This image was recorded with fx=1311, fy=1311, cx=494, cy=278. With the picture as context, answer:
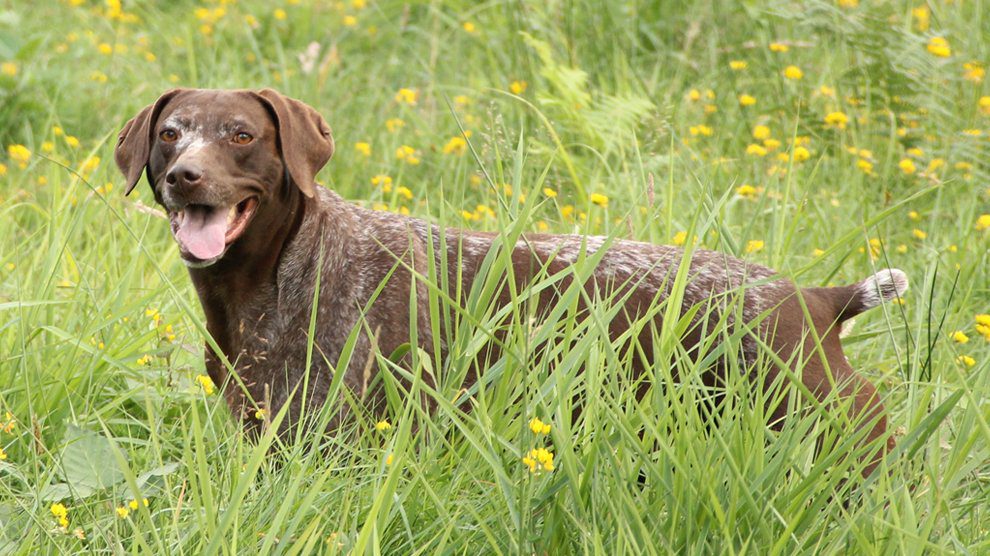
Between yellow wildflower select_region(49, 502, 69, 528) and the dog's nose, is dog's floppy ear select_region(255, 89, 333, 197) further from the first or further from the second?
yellow wildflower select_region(49, 502, 69, 528)

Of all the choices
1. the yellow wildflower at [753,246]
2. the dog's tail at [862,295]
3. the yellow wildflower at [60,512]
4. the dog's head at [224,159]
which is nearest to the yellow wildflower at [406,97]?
the yellow wildflower at [753,246]

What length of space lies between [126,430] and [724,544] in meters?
2.07

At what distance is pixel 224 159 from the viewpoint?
3.74 meters

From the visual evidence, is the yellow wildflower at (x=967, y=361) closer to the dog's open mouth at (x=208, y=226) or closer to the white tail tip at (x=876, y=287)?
the white tail tip at (x=876, y=287)

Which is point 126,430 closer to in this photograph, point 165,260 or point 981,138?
point 165,260

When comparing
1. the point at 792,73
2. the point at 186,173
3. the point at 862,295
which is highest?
the point at 186,173

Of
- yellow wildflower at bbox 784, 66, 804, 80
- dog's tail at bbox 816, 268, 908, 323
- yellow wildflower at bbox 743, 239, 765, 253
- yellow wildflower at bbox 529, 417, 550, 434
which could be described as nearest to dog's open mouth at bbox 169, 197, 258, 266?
yellow wildflower at bbox 529, 417, 550, 434

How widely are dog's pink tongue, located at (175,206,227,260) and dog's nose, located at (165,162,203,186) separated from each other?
15 centimetres

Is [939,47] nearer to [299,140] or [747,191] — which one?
[747,191]

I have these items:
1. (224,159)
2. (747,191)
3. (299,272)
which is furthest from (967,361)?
(224,159)

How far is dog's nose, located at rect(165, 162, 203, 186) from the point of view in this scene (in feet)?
11.9

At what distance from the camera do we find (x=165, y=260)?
4.99 m

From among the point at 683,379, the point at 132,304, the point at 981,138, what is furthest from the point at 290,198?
Answer: the point at 981,138

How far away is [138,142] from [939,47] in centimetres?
402
